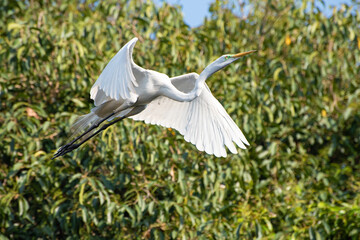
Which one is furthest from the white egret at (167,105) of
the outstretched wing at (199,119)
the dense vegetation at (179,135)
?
the dense vegetation at (179,135)

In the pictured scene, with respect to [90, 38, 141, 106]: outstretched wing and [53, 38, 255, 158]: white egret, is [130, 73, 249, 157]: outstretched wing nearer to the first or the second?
[53, 38, 255, 158]: white egret

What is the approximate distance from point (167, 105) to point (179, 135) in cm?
79

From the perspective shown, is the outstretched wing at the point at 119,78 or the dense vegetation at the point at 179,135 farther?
the dense vegetation at the point at 179,135

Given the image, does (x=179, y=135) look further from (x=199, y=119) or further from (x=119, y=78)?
(x=119, y=78)

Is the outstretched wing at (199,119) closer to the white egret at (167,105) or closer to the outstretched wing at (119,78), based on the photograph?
the white egret at (167,105)

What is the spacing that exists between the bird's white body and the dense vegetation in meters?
0.61

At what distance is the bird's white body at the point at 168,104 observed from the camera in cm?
359

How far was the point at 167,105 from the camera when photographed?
4.41 meters

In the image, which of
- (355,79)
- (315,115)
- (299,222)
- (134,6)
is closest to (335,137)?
(315,115)

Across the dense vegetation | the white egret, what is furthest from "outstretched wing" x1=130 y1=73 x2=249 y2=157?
the dense vegetation

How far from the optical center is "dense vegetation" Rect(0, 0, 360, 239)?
4.91 meters

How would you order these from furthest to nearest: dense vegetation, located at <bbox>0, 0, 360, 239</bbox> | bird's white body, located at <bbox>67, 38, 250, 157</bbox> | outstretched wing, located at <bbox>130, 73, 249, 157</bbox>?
dense vegetation, located at <bbox>0, 0, 360, 239</bbox>
outstretched wing, located at <bbox>130, 73, 249, 157</bbox>
bird's white body, located at <bbox>67, 38, 250, 157</bbox>

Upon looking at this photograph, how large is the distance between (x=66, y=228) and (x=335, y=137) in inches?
97.0

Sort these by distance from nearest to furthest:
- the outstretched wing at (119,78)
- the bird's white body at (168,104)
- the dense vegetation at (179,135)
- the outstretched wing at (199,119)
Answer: the outstretched wing at (119,78) < the bird's white body at (168,104) < the outstretched wing at (199,119) < the dense vegetation at (179,135)
